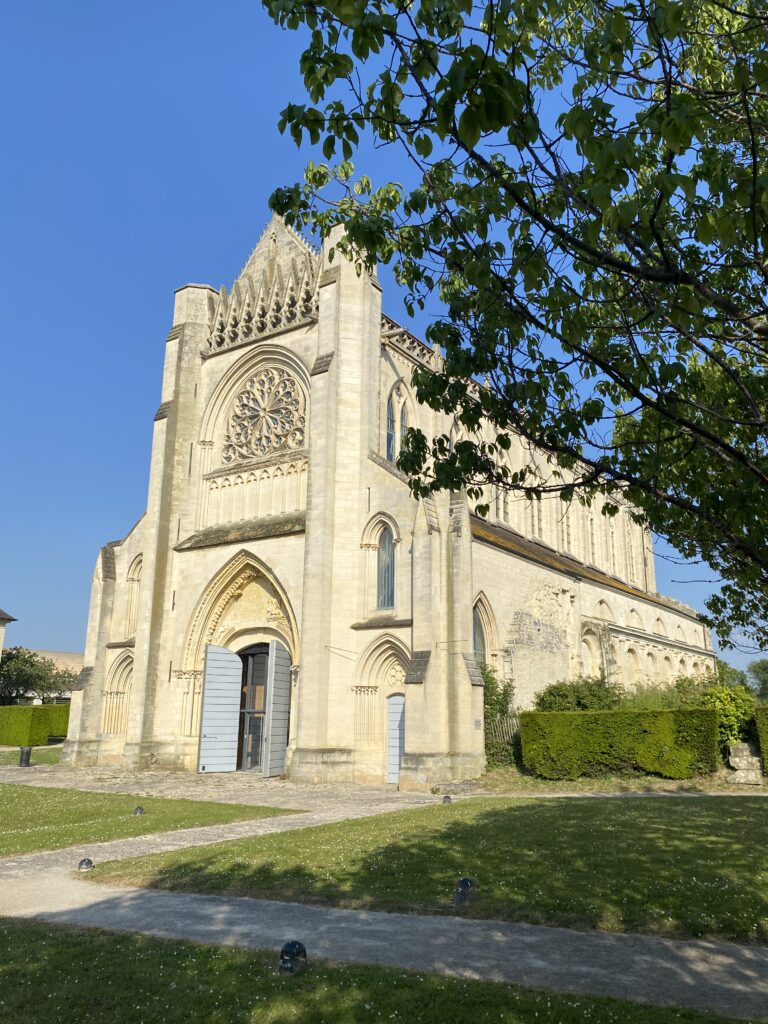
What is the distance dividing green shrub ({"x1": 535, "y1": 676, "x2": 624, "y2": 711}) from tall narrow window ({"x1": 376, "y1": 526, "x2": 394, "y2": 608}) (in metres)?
5.99

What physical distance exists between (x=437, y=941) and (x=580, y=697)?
1838 centimetres

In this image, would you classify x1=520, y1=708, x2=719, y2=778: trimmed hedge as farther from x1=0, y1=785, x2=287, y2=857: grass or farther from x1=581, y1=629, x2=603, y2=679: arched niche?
x1=581, y1=629, x2=603, y2=679: arched niche

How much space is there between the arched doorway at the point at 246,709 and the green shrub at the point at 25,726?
19.2 m

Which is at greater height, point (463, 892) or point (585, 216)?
point (585, 216)

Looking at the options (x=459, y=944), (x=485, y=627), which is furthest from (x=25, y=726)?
(x=459, y=944)

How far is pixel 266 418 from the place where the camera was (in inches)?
1107

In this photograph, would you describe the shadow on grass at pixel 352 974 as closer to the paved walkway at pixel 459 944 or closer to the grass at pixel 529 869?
the paved walkway at pixel 459 944

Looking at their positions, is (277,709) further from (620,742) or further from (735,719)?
(735,719)

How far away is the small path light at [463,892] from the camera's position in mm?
7562

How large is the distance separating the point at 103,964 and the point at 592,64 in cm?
688

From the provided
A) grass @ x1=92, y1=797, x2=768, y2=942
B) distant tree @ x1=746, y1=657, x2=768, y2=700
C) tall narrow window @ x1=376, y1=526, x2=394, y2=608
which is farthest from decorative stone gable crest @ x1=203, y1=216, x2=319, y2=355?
distant tree @ x1=746, y1=657, x2=768, y2=700

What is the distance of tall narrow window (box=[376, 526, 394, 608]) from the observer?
23250 mm

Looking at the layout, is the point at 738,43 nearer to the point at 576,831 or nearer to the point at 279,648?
the point at 576,831

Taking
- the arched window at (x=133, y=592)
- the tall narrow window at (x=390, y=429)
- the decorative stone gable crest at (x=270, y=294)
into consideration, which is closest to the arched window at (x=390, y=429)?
the tall narrow window at (x=390, y=429)
